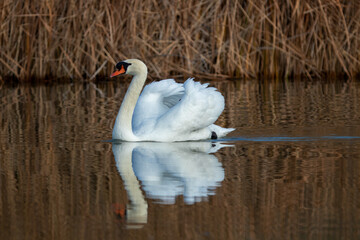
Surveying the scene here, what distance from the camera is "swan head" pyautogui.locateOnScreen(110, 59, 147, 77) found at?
7.72 meters

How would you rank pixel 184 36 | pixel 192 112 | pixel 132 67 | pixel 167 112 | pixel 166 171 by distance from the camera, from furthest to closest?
pixel 184 36
pixel 132 67
pixel 167 112
pixel 192 112
pixel 166 171

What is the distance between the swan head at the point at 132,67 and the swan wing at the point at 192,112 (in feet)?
1.60

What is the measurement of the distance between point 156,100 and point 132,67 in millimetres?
402

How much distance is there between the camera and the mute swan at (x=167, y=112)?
711 cm

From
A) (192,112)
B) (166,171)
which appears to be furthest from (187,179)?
(192,112)

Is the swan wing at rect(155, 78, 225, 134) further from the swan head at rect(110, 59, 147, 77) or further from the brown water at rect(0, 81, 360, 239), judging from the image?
the swan head at rect(110, 59, 147, 77)

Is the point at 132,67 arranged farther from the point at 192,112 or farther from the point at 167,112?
the point at 192,112

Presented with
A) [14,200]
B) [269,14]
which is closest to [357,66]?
[269,14]

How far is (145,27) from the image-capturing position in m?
13.5

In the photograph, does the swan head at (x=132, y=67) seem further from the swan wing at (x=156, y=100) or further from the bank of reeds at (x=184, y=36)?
the bank of reeds at (x=184, y=36)

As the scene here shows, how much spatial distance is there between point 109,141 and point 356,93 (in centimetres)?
502

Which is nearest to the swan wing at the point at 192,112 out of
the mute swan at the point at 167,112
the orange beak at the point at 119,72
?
the mute swan at the point at 167,112

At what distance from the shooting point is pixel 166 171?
5508mm

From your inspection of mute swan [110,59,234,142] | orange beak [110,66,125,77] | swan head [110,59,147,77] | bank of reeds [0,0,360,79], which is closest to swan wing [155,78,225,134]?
mute swan [110,59,234,142]
